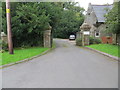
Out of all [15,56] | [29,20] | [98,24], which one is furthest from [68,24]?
[15,56]

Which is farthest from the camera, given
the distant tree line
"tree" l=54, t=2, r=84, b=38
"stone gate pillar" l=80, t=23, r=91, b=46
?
"tree" l=54, t=2, r=84, b=38

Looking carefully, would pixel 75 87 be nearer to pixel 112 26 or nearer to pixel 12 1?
pixel 112 26

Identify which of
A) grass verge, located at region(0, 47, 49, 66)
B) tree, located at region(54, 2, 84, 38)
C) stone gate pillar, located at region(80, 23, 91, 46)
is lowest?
grass verge, located at region(0, 47, 49, 66)

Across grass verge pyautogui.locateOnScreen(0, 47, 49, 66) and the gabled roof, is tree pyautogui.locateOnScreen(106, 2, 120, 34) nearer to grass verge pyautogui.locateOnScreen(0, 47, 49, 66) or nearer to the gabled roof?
grass verge pyautogui.locateOnScreen(0, 47, 49, 66)

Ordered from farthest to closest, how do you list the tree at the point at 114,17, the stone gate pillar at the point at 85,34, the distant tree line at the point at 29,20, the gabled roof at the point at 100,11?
1. the gabled roof at the point at 100,11
2. the stone gate pillar at the point at 85,34
3. the distant tree line at the point at 29,20
4. the tree at the point at 114,17

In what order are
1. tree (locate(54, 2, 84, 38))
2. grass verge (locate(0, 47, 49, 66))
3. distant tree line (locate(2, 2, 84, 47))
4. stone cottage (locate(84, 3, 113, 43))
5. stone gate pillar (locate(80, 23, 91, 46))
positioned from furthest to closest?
1. tree (locate(54, 2, 84, 38))
2. stone cottage (locate(84, 3, 113, 43))
3. stone gate pillar (locate(80, 23, 91, 46))
4. distant tree line (locate(2, 2, 84, 47))
5. grass verge (locate(0, 47, 49, 66))

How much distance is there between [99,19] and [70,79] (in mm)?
22195

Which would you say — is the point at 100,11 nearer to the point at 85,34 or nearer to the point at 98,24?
the point at 98,24

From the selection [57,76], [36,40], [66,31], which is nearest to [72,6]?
[66,31]

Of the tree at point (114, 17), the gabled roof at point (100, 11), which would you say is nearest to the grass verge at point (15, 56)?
the tree at point (114, 17)

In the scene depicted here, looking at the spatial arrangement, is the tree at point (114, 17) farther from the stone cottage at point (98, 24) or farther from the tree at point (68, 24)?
the tree at point (68, 24)

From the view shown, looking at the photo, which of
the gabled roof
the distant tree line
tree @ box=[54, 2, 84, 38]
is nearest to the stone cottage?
the gabled roof

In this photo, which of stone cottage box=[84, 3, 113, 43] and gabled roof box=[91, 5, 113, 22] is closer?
stone cottage box=[84, 3, 113, 43]

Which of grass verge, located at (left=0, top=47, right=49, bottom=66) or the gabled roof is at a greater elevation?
the gabled roof
